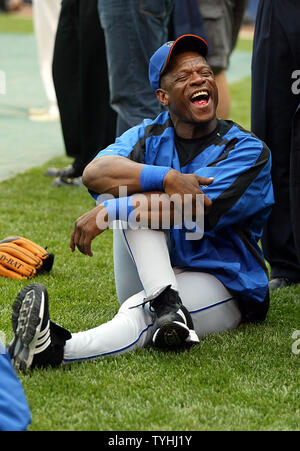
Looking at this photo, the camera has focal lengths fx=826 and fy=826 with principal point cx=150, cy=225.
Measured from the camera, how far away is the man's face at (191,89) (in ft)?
10.5

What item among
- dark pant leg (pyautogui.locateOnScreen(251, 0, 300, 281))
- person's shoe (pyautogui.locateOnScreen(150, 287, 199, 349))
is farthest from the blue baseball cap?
person's shoe (pyautogui.locateOnScreen(150, 287, 199, 349))

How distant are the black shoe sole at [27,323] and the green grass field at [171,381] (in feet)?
0.23

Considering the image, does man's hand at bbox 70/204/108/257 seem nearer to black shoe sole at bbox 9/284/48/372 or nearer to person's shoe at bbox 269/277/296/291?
black shoe sole at bbox 9/284/48/372

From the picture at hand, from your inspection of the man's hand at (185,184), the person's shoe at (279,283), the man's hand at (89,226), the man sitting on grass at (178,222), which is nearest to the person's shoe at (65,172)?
the person's shoe at (279,283)

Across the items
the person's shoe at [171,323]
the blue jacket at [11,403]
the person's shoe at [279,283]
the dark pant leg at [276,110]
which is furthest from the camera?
the person's shoe at [279,283]

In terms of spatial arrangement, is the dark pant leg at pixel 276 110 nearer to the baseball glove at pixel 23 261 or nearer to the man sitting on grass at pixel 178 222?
the man sitting on grass at pixel 178 222

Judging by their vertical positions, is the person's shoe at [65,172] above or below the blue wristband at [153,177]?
below

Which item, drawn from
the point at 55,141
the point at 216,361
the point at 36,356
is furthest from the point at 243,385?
the point at 55,141

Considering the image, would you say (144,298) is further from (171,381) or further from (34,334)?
(34,334)

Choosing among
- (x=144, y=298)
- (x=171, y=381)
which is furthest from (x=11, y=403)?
(x=144, y=298)

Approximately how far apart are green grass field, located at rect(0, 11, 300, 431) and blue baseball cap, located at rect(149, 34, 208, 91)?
1.04m

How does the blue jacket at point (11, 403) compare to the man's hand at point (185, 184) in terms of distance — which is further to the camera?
the man's hand at point (185, 184)

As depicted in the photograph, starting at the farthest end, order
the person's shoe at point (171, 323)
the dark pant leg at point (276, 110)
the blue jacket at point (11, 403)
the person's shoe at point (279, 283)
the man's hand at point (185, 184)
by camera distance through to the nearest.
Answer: the person's shoe at point (279, 283)
the dark pant leg at point (276, 110)
the man's hand at point (185, 184)
the person's shoe at point (171, 323)
the blue jacket at point (11, 403)

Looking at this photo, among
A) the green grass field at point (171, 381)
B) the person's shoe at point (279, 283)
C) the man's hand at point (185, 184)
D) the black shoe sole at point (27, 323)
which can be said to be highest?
the man's hand at point (185, 184)
